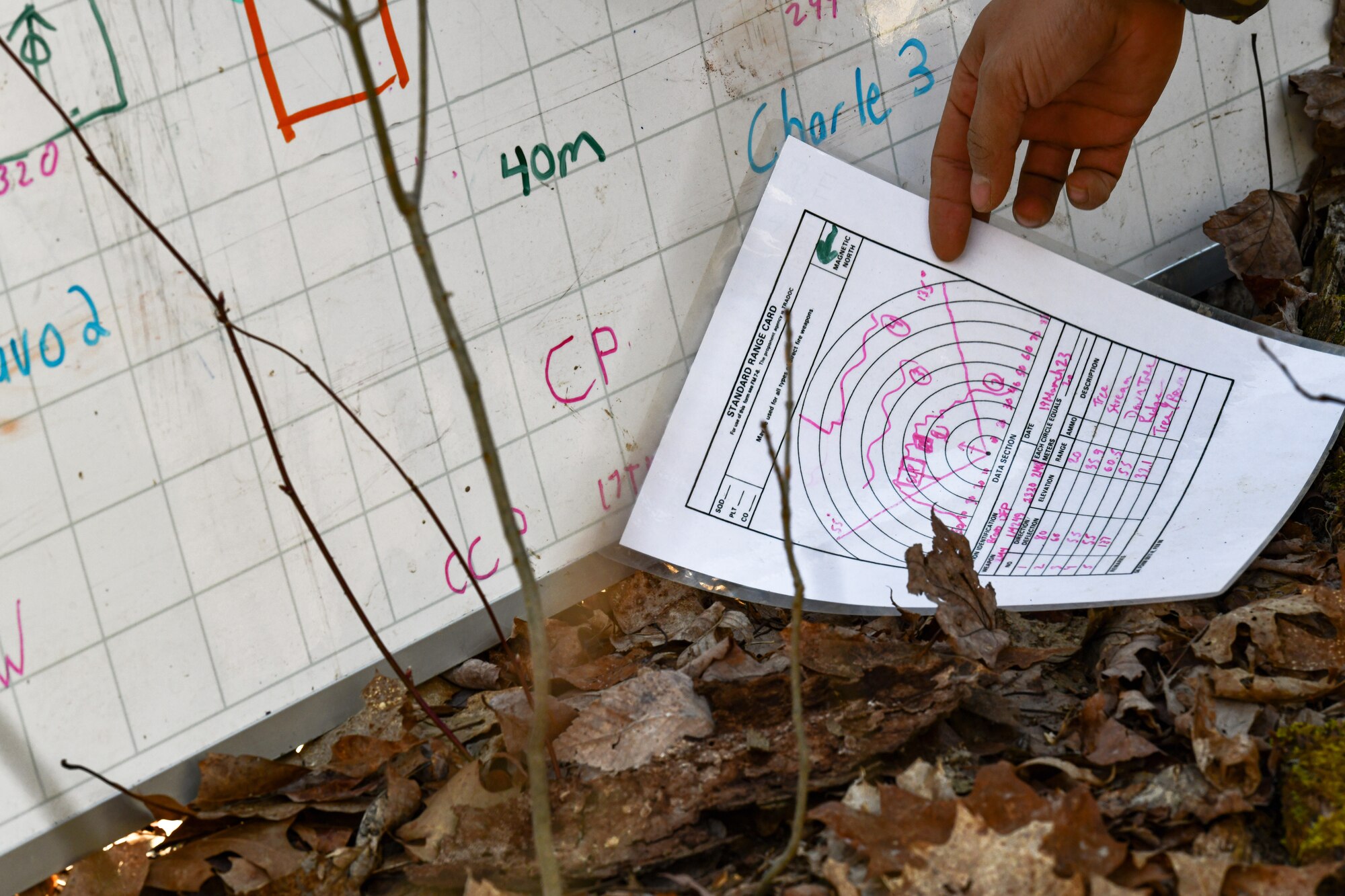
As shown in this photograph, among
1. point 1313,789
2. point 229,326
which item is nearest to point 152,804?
point 229,326

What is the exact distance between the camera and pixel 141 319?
1179 mm

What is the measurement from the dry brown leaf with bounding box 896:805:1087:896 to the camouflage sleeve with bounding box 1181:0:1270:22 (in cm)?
119

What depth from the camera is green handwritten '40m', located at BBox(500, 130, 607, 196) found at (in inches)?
51.5

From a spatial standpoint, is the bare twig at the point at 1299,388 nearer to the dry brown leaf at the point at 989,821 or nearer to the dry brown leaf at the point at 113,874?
the dry brown leaf at the point at 989,821

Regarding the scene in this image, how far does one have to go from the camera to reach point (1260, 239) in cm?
166

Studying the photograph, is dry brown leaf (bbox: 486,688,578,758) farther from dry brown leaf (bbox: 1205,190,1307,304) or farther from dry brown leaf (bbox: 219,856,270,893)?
dry brown leaf (bbox: 1205,190,1307,304)

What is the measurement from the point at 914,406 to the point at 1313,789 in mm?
729

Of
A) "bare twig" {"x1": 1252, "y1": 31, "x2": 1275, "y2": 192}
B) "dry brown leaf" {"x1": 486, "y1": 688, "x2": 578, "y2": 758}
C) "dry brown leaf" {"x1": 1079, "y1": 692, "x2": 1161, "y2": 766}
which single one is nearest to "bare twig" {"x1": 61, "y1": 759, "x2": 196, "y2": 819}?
"dry brown leaf" {"x1": 486, "y1": 688, "x2": 578, "y2": 758}

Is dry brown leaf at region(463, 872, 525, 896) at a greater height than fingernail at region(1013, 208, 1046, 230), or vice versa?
fingernail at region(1013, 208, 1046, 230)

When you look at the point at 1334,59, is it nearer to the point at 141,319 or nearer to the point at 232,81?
the point at 232,81

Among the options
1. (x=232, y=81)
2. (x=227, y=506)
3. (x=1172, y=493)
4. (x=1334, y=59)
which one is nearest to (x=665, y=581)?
(x=227, y=506)

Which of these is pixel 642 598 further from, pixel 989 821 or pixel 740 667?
pixel 989 821

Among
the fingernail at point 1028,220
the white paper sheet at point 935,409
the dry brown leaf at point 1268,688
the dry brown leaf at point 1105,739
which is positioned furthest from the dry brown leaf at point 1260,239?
the dry brown leaf at point 1105,739

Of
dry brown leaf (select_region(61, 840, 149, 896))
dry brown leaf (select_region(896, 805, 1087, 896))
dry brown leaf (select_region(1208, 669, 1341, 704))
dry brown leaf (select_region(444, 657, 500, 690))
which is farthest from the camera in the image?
dry brown leaf (select_region(444, 657, 500, 690))
